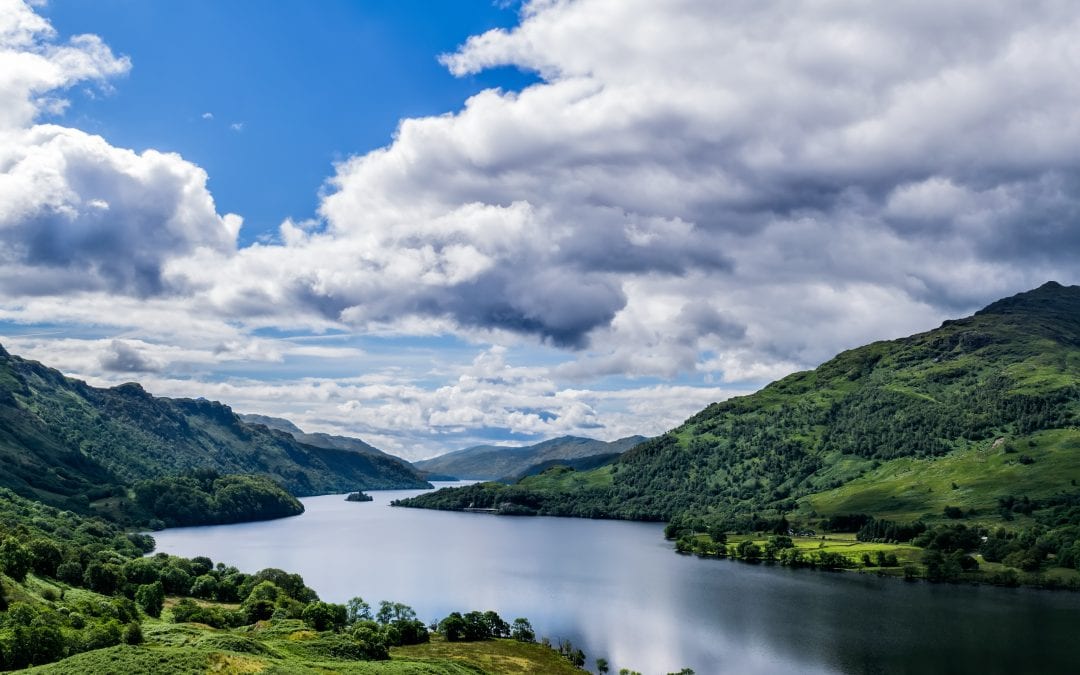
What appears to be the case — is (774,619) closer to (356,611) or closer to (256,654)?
(356,611)

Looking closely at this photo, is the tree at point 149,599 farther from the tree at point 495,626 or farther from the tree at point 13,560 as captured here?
the tree at point 495,626

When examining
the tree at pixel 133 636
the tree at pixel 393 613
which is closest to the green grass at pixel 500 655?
the tree at pixel 393 613

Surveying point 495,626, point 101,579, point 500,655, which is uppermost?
point 101,579

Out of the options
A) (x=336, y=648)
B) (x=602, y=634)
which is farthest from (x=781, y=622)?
(x=336, y=648)

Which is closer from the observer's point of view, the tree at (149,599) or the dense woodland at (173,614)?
the dense woodland at (173,614)

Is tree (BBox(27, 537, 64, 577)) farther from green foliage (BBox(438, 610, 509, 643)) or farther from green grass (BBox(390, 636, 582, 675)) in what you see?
green foliage (BBox(438, 610, 509, 643))

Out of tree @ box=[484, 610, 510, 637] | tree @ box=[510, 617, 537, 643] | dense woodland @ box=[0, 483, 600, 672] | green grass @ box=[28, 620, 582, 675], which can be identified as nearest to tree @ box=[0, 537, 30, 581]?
dense woodland @ box=[0, 483, 600, 672]

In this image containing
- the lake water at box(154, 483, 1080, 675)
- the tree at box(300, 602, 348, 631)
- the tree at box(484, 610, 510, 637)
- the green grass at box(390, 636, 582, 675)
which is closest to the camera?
the green grass at box(390, 636, 582, 675)

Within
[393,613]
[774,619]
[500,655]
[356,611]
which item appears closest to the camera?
[500,655]

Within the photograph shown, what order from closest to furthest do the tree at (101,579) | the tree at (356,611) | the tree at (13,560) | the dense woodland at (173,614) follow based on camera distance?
the dense woodland at (173,614) → the tree at (13,560) → the tree at (101,579) → the tree at (356,611)

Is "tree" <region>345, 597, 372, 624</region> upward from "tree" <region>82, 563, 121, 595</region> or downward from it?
downward

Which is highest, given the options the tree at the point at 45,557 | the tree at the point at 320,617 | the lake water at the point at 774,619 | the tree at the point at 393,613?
the tree at the point at 45,557

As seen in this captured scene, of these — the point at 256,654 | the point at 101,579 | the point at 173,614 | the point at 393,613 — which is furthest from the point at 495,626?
the point at 256,654

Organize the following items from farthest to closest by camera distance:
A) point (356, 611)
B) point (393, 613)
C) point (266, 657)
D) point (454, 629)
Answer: point (393, 613) < point (356, 611) < point (454, 629) < point (266, 657)
